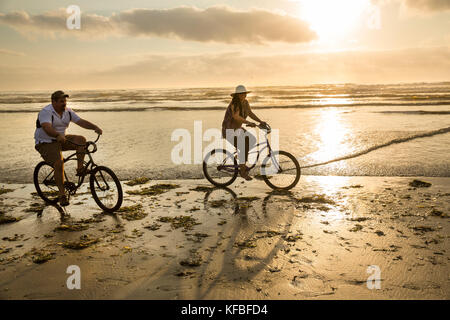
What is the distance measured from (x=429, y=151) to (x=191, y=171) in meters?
7.76

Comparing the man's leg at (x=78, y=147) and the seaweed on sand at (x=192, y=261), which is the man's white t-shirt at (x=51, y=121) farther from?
the seaweed on sand at (x=192, y=261)

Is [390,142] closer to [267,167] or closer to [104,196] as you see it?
[267,167]

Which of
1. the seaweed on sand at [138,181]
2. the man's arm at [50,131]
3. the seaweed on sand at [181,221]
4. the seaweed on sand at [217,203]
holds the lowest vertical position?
the seaweed on sand at [181,221]

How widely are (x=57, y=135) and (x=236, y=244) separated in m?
3.73

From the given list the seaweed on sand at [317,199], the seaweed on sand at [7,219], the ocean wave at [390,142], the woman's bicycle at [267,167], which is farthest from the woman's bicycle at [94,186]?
the ocean wave at [390,142]

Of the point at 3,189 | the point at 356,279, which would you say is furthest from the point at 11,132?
the point at 356,279

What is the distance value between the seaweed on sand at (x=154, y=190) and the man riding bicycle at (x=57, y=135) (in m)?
1.32

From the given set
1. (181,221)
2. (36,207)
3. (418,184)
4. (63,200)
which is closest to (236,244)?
(181,221)

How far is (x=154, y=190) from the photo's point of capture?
7.51 m

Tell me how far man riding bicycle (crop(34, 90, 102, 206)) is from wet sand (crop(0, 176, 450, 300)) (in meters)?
0.86

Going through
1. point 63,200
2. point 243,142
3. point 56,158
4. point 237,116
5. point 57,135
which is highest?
point 237,116

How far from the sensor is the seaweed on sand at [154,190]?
7324 mm

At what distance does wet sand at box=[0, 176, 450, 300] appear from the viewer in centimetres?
366

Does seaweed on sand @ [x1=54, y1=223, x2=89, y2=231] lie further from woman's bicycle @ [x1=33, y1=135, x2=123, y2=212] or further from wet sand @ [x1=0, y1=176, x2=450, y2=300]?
woman's bicycle @ [x1=33, y1=135, x2=123, y2=212]
